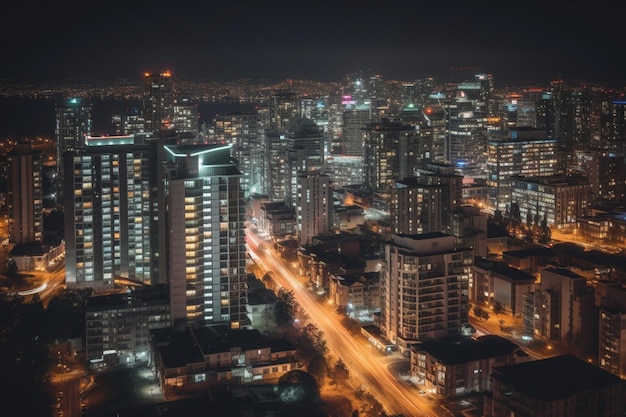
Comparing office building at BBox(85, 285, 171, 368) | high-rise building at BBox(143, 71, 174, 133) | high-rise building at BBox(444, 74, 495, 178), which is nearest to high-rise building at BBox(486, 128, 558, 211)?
high-rise building at BBox(444, 74, 495, 178)

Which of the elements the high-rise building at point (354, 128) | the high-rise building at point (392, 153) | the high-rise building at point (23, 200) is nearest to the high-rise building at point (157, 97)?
the high-rise building at point (392, 153)

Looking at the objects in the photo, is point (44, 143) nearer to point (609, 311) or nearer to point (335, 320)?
point (335, 320)

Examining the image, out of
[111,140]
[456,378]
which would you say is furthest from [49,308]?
[456,378]

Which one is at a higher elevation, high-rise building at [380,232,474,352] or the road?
high-rise building at [380,232,474,352]

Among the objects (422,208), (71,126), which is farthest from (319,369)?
(71,126)

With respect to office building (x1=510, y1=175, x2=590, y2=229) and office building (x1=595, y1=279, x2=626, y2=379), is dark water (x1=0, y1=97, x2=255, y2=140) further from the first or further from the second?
office building (x1=510, y1=175, x2=590, y2=229)

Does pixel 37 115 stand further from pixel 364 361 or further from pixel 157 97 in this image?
pixel 364 361

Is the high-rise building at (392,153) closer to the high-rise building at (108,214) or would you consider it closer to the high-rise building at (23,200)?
the high-rise building at (23,200)

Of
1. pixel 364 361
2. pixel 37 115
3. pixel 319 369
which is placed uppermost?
pixel 37 115
